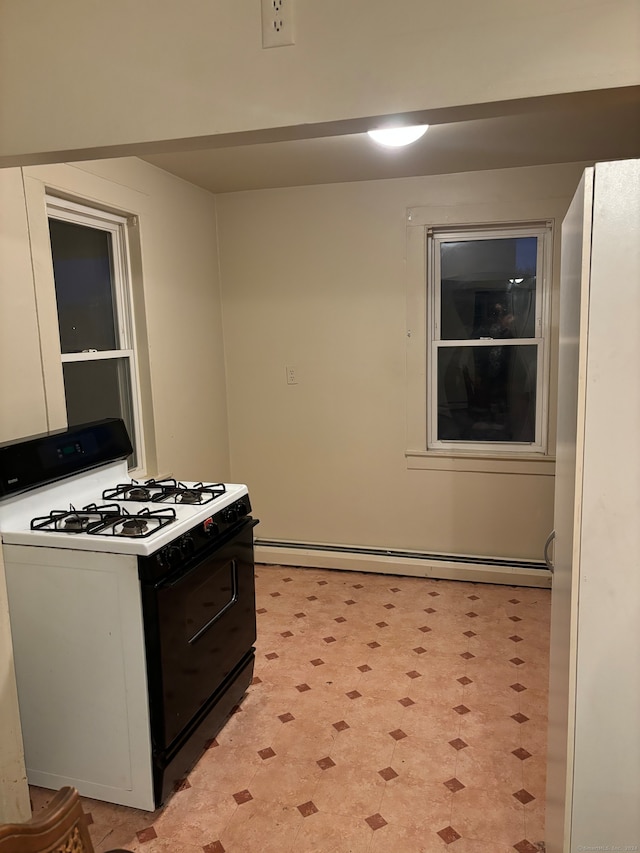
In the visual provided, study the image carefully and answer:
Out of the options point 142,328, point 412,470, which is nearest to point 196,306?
point 142,328

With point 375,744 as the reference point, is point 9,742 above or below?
above

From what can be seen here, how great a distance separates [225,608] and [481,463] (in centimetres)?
212

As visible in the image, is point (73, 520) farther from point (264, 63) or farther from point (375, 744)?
point (264, 63)

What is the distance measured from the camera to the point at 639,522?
1.39 metres

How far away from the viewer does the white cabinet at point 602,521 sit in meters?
1.33

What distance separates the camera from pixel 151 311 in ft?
11.3

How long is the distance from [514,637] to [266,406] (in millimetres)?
2191

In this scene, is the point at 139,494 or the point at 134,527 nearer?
the point at 134,527

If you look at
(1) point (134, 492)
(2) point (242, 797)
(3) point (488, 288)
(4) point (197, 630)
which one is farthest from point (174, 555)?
(3) point (488, 288)

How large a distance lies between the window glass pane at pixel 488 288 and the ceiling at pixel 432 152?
49 cm

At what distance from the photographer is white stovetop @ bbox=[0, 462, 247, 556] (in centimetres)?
205

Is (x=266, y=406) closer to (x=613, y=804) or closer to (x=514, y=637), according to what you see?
(x=514, y=637)

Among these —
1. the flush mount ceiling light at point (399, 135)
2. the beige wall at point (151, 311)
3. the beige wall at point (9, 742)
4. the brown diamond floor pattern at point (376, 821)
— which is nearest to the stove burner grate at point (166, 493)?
the beige wall at point (151, 311)

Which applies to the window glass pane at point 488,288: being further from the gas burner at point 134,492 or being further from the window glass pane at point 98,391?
the gas burner at point 134,492
